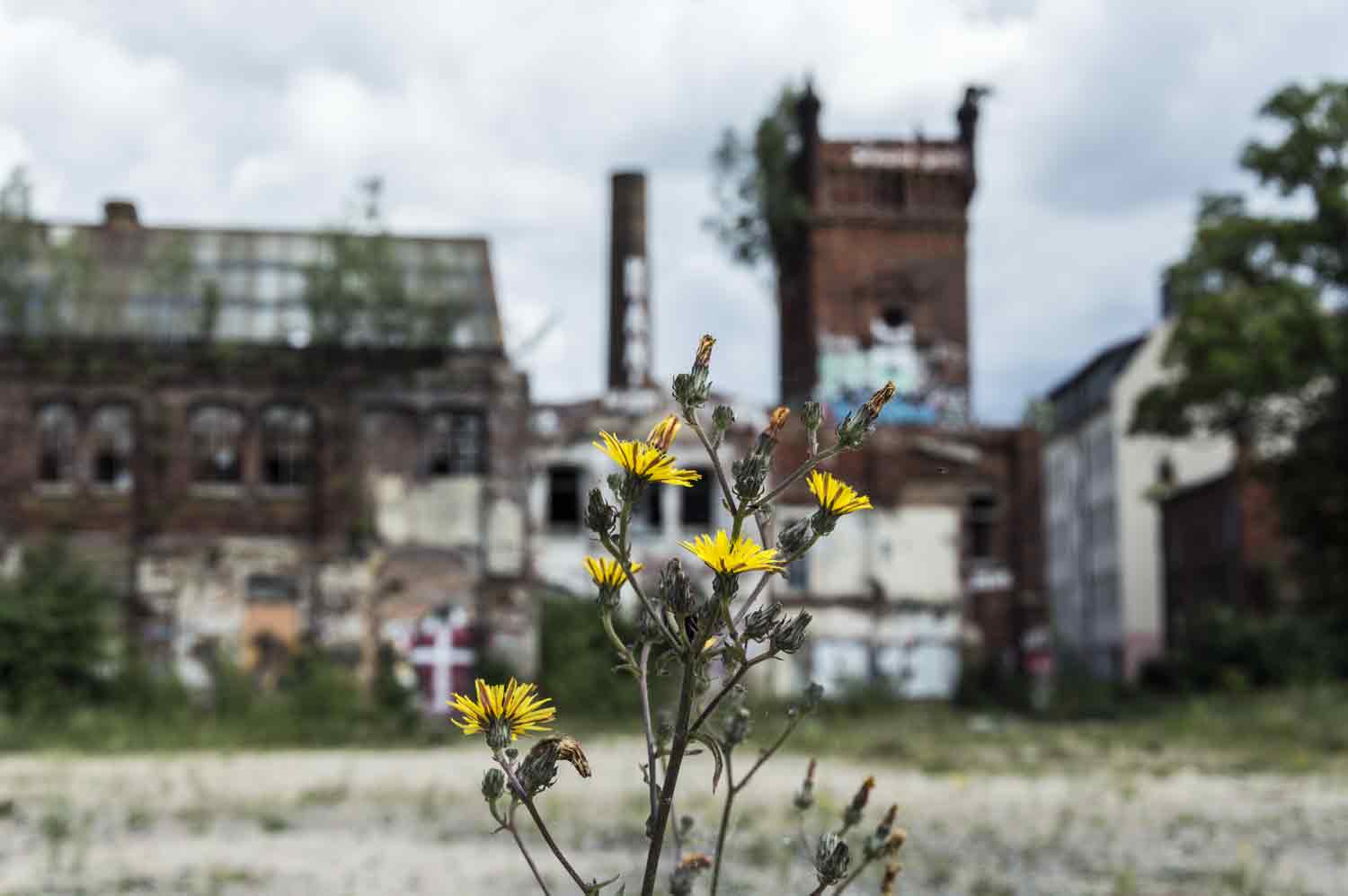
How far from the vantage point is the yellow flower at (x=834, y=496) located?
193 centimetres

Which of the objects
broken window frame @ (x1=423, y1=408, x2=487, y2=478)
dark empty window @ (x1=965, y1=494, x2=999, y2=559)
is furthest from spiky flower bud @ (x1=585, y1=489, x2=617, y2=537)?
dark empty window @ (x1=965, y1=494, x2=999, y2=559)

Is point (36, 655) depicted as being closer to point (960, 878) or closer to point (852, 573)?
point (852, 573)

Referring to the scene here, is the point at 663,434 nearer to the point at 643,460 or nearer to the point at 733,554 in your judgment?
the point at 643,460

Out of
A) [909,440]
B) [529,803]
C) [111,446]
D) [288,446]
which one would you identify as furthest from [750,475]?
[909,440]

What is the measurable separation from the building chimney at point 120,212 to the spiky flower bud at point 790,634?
34.2 m

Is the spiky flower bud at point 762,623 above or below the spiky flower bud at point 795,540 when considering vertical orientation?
below

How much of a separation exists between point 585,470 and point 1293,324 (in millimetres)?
14718

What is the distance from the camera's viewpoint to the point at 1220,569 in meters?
45.6

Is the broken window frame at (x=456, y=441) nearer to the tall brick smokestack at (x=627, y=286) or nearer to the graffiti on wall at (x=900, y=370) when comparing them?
the tall brick smokestack at (x=627, y=286)

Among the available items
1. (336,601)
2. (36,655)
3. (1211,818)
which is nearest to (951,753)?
(1211,818)

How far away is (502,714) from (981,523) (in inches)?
1349

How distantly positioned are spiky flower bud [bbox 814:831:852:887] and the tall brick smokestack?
36564mm

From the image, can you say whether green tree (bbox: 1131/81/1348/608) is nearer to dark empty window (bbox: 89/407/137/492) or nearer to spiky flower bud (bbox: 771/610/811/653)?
dark empty window (bbox: 89/407/137/492)

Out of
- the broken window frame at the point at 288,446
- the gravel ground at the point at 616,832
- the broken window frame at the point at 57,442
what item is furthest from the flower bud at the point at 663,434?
the broken window frame at the point at 57,442
